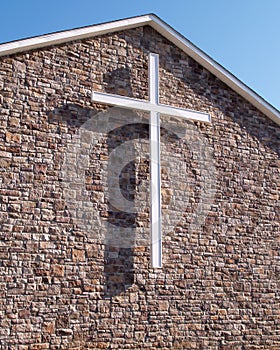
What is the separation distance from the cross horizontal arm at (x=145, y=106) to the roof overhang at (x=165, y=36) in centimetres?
130

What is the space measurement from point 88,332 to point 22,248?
6.24 ft

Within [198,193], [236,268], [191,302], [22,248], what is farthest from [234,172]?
[22,248]

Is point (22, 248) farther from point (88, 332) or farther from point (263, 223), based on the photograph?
point (263, 223)

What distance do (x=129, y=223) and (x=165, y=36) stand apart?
4137 millimetres

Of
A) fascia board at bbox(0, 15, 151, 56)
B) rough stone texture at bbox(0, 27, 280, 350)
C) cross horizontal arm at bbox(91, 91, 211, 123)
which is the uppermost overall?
fascia board at bbox(0, 15, 151, 56)

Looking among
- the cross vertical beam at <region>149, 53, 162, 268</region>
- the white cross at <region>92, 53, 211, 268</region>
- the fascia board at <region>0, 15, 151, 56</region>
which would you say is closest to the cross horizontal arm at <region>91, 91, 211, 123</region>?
the white cross at <region>92, 53, 211, 268</region>

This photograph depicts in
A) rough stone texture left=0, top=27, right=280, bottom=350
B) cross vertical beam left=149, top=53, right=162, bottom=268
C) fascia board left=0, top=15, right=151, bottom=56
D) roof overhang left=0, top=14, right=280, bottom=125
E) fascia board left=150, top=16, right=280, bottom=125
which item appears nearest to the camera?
rough stone texture left=0, top=27, right=280, bottom=350

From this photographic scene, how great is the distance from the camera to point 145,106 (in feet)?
41.9

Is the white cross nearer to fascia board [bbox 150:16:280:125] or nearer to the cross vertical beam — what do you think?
the cross vertical beam

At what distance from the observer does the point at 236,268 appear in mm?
13641

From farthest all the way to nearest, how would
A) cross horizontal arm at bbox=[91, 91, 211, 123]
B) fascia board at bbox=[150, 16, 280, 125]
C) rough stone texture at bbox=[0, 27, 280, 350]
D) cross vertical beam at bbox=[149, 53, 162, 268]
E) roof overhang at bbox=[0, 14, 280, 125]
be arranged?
fascia board at bbox=[150, 16, 280, 125]
cross horizontal arm at bbox=[91, 91, 211, 123]
cross vertical beam at bbox=[149, 53, 162, 268]
roof overhang at bbox=[0, 14, 280, 125]
rough stone texture at bbox=[0, 27, 280, 350]

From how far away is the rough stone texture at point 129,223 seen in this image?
1139 cm

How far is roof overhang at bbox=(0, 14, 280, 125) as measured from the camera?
472 inches

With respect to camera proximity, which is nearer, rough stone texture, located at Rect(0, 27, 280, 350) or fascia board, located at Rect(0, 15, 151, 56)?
rough stone texture, located at Rect(0, 27, 280, 350)
